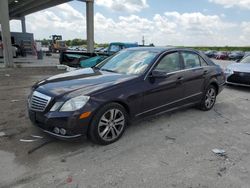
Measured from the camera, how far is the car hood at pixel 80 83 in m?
3.25

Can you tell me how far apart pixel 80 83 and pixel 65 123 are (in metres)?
0.73

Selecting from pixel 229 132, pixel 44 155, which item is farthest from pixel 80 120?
pixel 229 132

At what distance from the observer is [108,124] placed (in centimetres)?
344

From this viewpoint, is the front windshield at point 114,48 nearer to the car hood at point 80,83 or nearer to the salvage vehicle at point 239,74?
the salvage vehicle at point 239,74

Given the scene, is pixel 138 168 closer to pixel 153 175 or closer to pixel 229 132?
pixel 153 175

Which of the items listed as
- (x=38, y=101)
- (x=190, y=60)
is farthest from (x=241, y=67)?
(x=38, y=101)

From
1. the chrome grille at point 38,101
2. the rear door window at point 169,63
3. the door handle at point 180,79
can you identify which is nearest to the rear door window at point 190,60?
the rear door window at point 169,63

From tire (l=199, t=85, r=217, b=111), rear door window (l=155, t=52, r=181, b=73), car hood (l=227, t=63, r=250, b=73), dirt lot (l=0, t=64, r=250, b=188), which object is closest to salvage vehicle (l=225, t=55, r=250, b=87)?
car hood (l=227, t=63, r=250, b=73)

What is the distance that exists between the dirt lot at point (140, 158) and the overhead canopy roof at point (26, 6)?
18.7 metres

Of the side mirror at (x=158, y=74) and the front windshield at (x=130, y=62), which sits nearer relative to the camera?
the side mirror at (x=158, y=74)

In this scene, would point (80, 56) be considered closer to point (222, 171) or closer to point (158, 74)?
point (158, 74)

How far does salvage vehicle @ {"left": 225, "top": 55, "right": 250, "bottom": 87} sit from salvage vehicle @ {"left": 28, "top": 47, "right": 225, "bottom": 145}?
11.4 feet

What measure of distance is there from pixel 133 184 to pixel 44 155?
136 cm

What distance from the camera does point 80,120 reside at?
309cm
